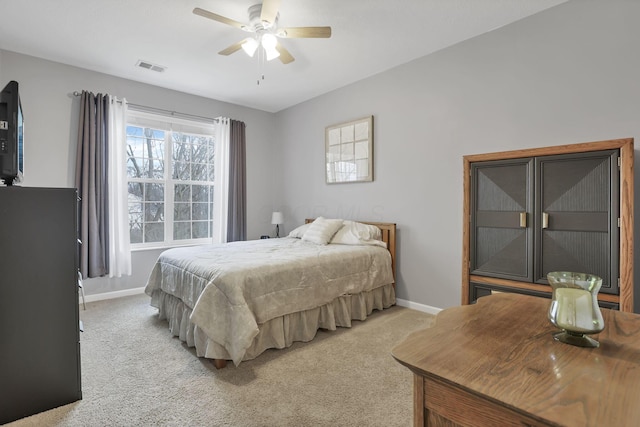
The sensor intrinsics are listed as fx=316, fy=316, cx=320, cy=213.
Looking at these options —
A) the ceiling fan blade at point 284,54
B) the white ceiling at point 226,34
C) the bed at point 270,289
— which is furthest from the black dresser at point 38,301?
the ceiling fan blade at point 284,54

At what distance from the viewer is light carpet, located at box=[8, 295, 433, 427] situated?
1.71m

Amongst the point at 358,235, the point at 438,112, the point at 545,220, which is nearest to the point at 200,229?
the point at 358,235

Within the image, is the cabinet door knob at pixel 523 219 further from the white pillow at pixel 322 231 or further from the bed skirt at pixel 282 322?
the white pillow at pixel 322 231

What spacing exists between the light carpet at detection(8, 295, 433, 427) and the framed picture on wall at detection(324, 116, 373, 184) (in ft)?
6.52

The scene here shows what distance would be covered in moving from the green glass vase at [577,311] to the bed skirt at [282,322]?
1.99 m

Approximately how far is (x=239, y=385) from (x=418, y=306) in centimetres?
216

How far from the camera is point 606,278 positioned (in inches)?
81.4

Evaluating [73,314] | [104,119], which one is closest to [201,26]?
[104,119]

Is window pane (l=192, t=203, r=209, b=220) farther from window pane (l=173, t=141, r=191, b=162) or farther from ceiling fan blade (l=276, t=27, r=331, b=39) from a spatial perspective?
ceiling fan blade (l=276, t=27, r=331, b=39)

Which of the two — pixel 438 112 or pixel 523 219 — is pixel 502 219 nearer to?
pixel 523 219

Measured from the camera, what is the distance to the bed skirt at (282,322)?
2.34 metres

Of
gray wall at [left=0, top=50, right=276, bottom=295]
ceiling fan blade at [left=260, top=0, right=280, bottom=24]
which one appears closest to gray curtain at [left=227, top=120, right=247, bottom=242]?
gray wall at [left=0, top=50, right=276, bottom=295]

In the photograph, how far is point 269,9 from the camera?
7.38ft

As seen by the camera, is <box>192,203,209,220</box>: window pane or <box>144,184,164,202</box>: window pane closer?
<box>144,184,164,202</box>: window pane
